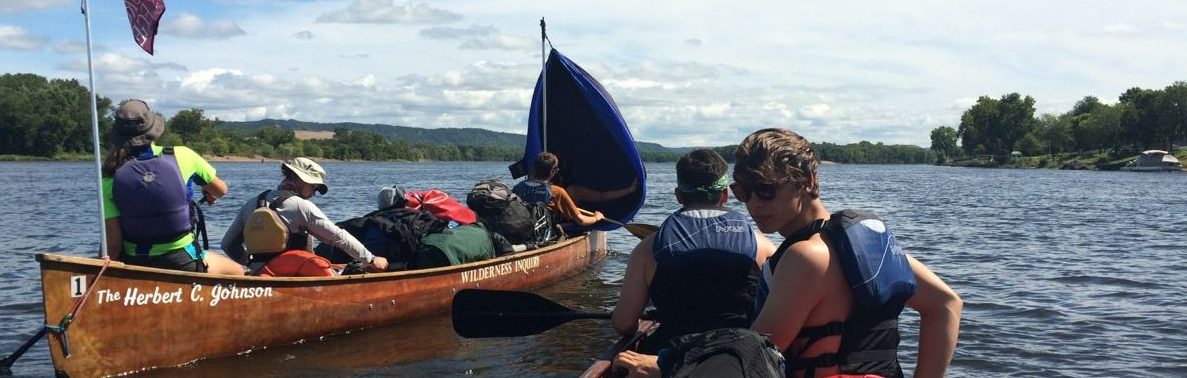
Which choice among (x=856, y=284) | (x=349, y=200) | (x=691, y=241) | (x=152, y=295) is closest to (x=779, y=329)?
(x=856, y=284)

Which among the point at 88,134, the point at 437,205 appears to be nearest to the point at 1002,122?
the point at 88,134

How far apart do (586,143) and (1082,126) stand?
101944mm

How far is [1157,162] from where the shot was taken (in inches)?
3172

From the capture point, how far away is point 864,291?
2791 millimetres

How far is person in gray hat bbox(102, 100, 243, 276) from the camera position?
632 cm

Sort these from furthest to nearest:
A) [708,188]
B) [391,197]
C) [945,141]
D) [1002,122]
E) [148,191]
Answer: [945,141]
[1002,122]
[391,197]
[148,191]
[708,188]

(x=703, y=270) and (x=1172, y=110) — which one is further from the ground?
(x=1172, y=110)

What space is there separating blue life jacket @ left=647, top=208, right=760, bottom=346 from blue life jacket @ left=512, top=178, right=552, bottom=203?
651cm

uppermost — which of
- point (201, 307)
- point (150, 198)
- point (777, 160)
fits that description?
point (777, 160)

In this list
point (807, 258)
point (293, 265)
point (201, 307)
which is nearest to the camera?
point (807, 258)

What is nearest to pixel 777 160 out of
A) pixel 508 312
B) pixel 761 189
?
pixel 761 189

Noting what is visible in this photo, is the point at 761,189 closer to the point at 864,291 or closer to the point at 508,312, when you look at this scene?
the point at 864,291

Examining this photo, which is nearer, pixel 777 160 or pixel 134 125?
pixel 777 160

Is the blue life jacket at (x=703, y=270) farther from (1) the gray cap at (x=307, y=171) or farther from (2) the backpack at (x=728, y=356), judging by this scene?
(1) the gray cap at (x=307, y=171)
